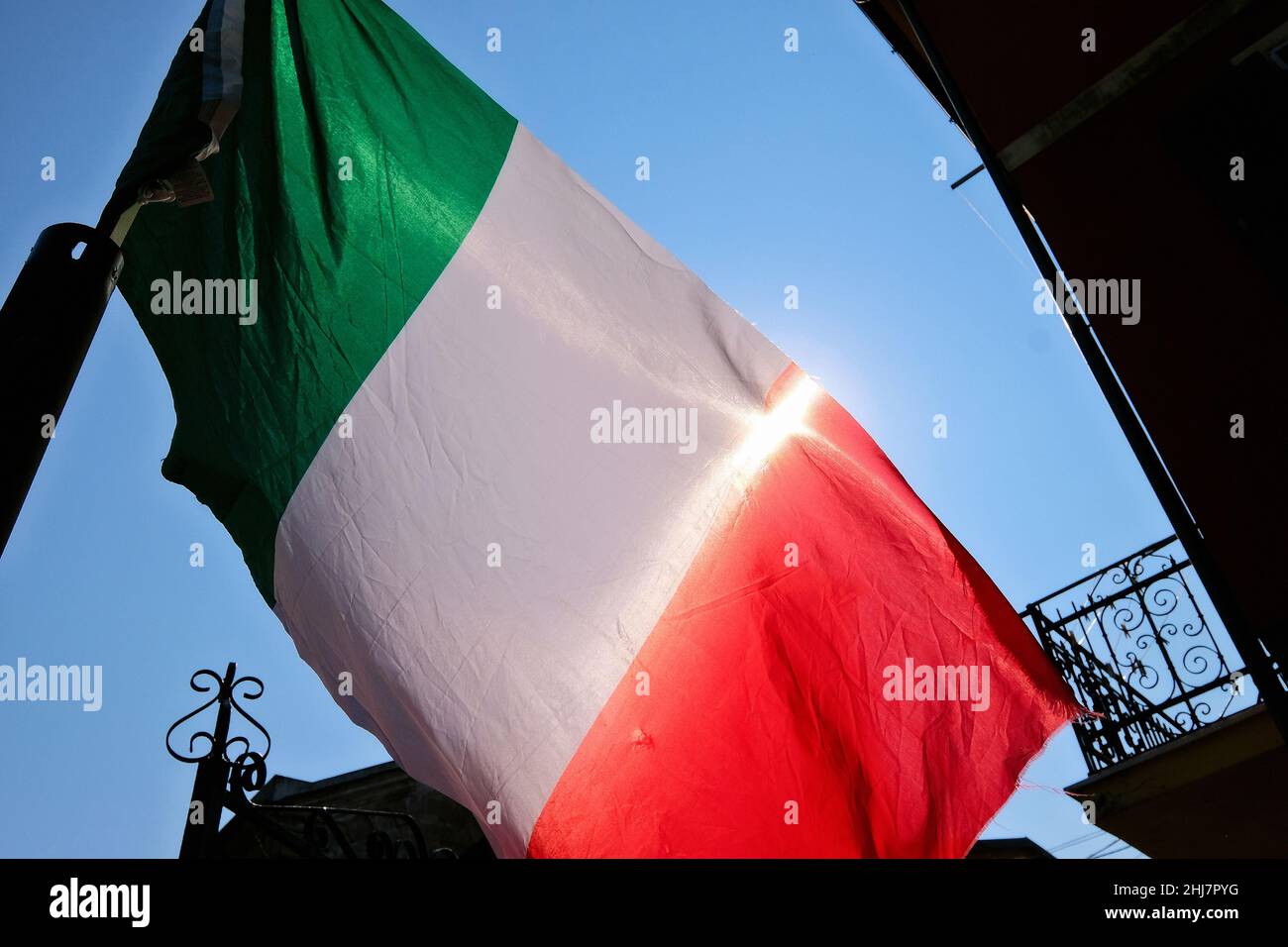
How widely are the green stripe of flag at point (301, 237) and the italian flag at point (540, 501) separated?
0.01 m

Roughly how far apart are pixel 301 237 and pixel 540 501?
1454 mm

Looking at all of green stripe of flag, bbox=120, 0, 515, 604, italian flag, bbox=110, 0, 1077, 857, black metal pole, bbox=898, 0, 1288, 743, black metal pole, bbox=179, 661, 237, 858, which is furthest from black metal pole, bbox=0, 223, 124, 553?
black metal pole, bbox=179, 661, 237, 858

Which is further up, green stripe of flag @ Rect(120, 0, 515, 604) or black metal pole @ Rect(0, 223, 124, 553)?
green stripe of flag @ Rect(120, 0, 515, 604)

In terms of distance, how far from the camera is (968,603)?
419 cm

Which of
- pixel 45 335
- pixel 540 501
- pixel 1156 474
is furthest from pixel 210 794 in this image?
pixel 1156 474

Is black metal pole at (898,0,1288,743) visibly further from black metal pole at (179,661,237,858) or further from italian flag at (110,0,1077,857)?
black metal pole at (179,661,237,858)

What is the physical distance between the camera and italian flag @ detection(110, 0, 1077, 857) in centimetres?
378

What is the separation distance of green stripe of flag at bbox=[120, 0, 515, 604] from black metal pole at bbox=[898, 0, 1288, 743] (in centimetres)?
220

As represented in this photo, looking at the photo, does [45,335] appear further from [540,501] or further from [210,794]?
[210,794]

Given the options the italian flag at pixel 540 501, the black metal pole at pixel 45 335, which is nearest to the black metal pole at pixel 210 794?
the italian flag at pixel 540 501
